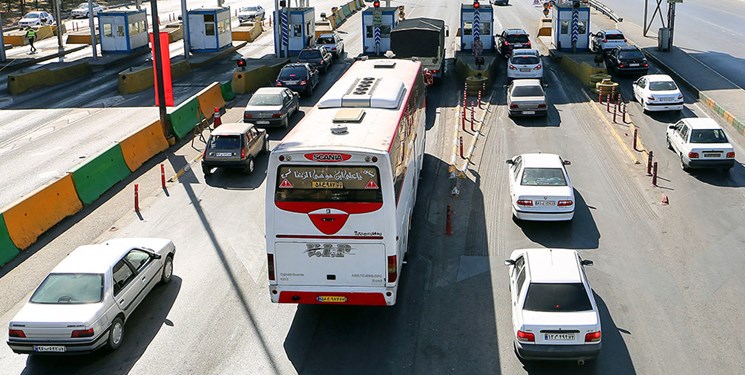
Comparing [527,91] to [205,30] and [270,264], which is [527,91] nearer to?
[270,264]

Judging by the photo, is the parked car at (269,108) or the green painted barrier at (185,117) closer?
the green painted barrier at (185,117)

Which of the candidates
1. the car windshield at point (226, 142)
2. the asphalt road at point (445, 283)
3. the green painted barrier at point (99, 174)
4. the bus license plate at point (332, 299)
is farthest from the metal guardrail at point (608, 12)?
the bus license plate at point (332, 299)

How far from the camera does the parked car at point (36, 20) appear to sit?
223 feet

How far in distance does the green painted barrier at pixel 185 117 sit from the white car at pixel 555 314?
19113mm

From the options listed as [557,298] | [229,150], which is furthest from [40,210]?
[557,298]

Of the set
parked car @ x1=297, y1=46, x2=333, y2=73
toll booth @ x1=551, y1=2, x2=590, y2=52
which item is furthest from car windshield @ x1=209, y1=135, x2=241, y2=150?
Result: toll booth @ x1=551, y1=2, x2=590, y2=52

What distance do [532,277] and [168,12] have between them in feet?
253

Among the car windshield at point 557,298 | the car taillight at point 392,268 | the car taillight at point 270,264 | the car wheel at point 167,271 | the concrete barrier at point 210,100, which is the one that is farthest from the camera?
the concrete barrier at point 210,100

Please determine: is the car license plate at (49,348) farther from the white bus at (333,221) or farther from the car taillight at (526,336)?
the car taillight at (526,336)

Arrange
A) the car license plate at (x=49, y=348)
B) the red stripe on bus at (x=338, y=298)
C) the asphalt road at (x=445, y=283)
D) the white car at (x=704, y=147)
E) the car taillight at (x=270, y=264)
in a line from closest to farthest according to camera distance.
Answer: the car license plate at (x=49, y=348)
the asphalt road at (x=445, y=283)
the car taillight at (x=270, y=264)
the red stripe on bus at (x=338, y=298)
the white car at (x=704, y=147)

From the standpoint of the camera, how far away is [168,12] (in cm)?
8356

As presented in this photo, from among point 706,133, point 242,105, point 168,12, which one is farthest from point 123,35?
point 706,133

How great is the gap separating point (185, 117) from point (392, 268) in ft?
62.6

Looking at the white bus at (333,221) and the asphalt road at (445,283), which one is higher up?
the white bus at (333,221)
